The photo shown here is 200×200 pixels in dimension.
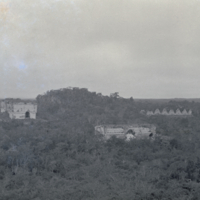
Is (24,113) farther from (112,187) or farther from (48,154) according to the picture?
(112,187)

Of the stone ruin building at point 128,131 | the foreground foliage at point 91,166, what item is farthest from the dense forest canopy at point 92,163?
the stone ruin building at point 128,131

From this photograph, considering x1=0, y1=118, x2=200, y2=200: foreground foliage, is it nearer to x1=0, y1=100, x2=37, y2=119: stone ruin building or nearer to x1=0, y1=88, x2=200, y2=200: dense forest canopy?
x1=0, y1=88, x2=200, y2=200: dense forest canopy

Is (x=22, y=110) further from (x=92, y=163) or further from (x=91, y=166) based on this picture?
(x=91, y=166)

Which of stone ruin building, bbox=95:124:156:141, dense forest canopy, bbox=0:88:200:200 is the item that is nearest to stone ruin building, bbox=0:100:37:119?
dense forest canopy, bbox=0:88:200:200

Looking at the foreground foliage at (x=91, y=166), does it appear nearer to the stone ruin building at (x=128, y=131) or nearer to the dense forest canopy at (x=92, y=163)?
the dense forest canopy at (x=92, y=163)

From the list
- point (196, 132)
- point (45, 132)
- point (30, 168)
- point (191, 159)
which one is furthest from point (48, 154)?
point (196, 132)
